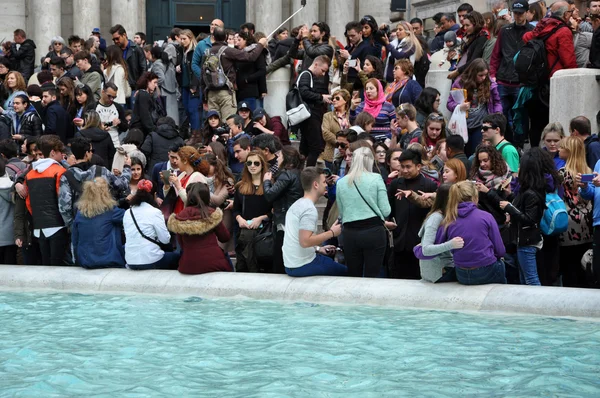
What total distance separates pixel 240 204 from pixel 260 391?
4.86 m

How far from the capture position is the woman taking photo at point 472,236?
1002 cm

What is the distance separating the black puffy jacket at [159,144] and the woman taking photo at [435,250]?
219 inches

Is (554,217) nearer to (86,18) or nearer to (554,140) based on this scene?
(554,140)

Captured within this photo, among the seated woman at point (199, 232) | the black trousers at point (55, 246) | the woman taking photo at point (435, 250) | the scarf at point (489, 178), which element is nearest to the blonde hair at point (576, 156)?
the scarf at point (489, 178)

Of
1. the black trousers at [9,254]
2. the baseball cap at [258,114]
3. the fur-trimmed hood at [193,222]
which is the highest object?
the baseball cap at [258,114]

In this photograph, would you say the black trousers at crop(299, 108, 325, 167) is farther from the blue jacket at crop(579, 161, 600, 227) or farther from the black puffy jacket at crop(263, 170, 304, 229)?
the blue jacket at crop(579, 161, 600, 227)

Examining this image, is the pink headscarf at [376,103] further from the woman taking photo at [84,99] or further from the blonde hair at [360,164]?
the woman taking photo at [84,99]

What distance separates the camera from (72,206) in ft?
41.9

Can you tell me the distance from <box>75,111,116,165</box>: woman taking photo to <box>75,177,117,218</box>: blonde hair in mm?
2938

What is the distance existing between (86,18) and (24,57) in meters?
7.21

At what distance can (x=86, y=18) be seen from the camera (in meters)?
29.0

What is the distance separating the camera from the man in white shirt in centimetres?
1090

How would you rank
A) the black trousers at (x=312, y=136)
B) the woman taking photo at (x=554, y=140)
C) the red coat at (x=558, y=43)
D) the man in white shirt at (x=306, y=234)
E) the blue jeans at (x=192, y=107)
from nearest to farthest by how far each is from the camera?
1. the man in white shirt at (x=306, y=234)
2. the woman taking photo at (x=554, y=140)
3. the red coat at (x=558, y=43)
4. the black trousers at (x=312, y=136)
5. the blue jeans at (x=192, y=107)

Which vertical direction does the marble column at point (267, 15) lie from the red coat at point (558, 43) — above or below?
above
